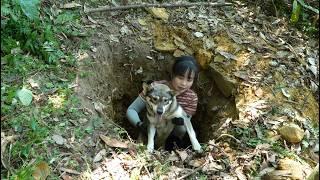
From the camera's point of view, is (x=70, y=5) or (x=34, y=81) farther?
(x=70, y=5)

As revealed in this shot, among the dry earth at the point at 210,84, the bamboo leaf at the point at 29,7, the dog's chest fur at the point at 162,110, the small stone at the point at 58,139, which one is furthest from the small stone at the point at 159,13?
the small stone at the point at 58,139

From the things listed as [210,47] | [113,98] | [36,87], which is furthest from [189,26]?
[36,87]

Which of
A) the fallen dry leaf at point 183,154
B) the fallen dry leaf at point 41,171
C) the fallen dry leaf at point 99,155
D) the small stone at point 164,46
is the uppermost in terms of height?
the small stone at point 164,46

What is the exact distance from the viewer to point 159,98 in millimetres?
4770

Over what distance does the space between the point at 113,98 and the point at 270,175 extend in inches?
89.2

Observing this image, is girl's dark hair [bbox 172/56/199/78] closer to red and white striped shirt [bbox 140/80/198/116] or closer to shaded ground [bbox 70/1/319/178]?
red and white striped shirt [bbox 140/80/198/116]

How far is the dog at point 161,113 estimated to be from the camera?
15.7 ft

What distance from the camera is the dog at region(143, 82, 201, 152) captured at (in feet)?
15.7

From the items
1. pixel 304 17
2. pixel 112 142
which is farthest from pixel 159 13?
pixel 112 142

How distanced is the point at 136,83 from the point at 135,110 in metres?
0.81

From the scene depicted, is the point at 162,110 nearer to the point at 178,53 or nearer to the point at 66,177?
the point at 66,177

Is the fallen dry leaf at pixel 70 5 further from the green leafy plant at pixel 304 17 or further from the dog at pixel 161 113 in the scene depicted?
the green leafy plant at pixel 304 17

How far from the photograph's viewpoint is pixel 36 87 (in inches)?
176

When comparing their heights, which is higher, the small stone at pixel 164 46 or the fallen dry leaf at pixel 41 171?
the small stone at pixel 164 46
